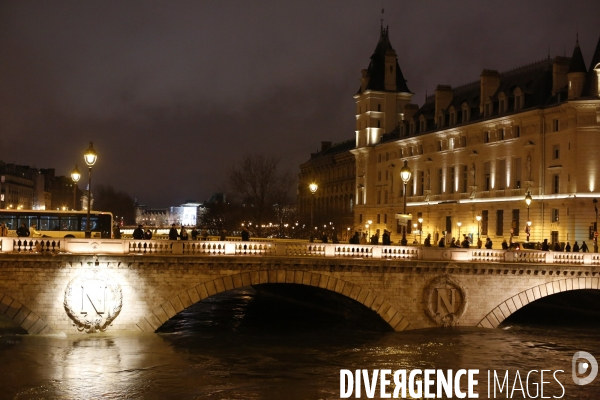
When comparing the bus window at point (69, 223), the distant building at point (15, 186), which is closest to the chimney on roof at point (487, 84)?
the bus window at point (69, 223)

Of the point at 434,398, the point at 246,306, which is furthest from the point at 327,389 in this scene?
the point at 246,306

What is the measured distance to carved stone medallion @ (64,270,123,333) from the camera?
3300 cm

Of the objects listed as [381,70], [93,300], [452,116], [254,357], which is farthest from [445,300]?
[381,70]

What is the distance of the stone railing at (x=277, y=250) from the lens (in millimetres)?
33719

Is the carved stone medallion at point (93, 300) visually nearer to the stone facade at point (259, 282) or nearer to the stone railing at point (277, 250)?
the stone facade at point (259, 282)

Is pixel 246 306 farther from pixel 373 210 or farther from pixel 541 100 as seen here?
pixel 373 210

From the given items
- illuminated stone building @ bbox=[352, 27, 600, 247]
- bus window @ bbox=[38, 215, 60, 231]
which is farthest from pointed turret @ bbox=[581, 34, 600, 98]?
bus window @ bbox=[38, 215, 60, 231]

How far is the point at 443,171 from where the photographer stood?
288 feet

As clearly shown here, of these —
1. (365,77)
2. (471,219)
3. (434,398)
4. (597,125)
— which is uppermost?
(365,77)

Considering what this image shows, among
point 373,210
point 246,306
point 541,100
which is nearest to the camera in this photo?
point 246,306

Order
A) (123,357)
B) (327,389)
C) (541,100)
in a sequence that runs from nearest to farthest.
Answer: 1. (327,389)
2. (123,357)
3. (541,100)

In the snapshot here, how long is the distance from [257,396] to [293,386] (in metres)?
1.81

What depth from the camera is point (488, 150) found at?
79.6 metres

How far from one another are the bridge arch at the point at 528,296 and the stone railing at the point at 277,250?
57.0 inches
